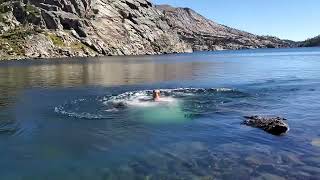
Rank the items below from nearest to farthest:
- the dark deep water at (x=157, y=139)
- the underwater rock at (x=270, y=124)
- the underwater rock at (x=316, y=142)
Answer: the dark deep water at (x=157, y=139) < the underwater rock at (x=316, y=142) < the underwater rock at (x=270, y=124)

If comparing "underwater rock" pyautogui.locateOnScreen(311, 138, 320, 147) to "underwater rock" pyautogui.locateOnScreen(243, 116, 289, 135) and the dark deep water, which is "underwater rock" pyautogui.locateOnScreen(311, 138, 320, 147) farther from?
"underwater rock" pyautogui.locateOnScreen(243, 116, 289, 135)

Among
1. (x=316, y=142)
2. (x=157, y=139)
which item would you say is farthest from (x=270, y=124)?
(x=157, y=139)

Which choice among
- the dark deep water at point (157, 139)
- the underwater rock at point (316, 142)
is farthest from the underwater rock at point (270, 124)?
the underwater rock at point (316, 142)

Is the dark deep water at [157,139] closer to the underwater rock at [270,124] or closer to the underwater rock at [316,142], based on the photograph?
the underwater rock at [316,142]

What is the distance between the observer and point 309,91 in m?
65.2

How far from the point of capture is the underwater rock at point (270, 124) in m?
35.3

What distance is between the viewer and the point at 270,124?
36500 mm

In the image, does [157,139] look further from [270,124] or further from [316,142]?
[316,142]

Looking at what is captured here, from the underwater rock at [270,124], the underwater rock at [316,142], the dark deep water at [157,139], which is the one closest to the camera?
the dark deep water at [157,139]

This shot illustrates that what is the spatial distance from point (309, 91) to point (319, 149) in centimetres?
3722

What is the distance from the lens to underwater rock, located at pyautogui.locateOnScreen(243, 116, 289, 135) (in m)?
35.3

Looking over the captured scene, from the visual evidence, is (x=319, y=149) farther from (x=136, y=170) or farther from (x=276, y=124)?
(x=136, y=170)

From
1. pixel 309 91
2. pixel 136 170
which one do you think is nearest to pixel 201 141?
pixel 136 170

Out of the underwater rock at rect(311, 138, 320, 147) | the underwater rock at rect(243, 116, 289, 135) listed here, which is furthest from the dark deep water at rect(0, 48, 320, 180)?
the underwater rock at rect(243, 116, 289, 135)
